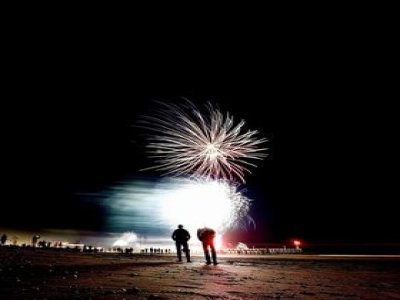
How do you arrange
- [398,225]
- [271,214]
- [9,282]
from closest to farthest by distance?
[9,282] → [398,225] → [271,214]

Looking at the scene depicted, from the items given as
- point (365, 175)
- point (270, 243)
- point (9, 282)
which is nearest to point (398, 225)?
point (365, 175)

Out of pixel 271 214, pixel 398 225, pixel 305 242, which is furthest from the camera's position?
pixel 271 214

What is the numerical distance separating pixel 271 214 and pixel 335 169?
63.5ft

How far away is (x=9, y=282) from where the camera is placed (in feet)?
22.7

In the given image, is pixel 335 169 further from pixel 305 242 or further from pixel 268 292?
pixel 268 292

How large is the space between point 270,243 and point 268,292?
7722 centimetres

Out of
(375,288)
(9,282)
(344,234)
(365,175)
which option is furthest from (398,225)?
(9,282)

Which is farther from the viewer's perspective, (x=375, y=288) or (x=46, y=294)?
(x=375, y=288)

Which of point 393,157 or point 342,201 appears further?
point 342,201

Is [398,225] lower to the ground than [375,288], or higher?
higher

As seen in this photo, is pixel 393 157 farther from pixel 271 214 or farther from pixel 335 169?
pixel 271 214

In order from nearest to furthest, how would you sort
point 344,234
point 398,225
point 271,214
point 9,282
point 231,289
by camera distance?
point 9,282 < point 231,289 < point 398,225 < point 344,234 < point 271,214

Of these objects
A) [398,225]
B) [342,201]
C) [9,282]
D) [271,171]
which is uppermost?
[271,171]

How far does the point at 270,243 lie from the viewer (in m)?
80.9
